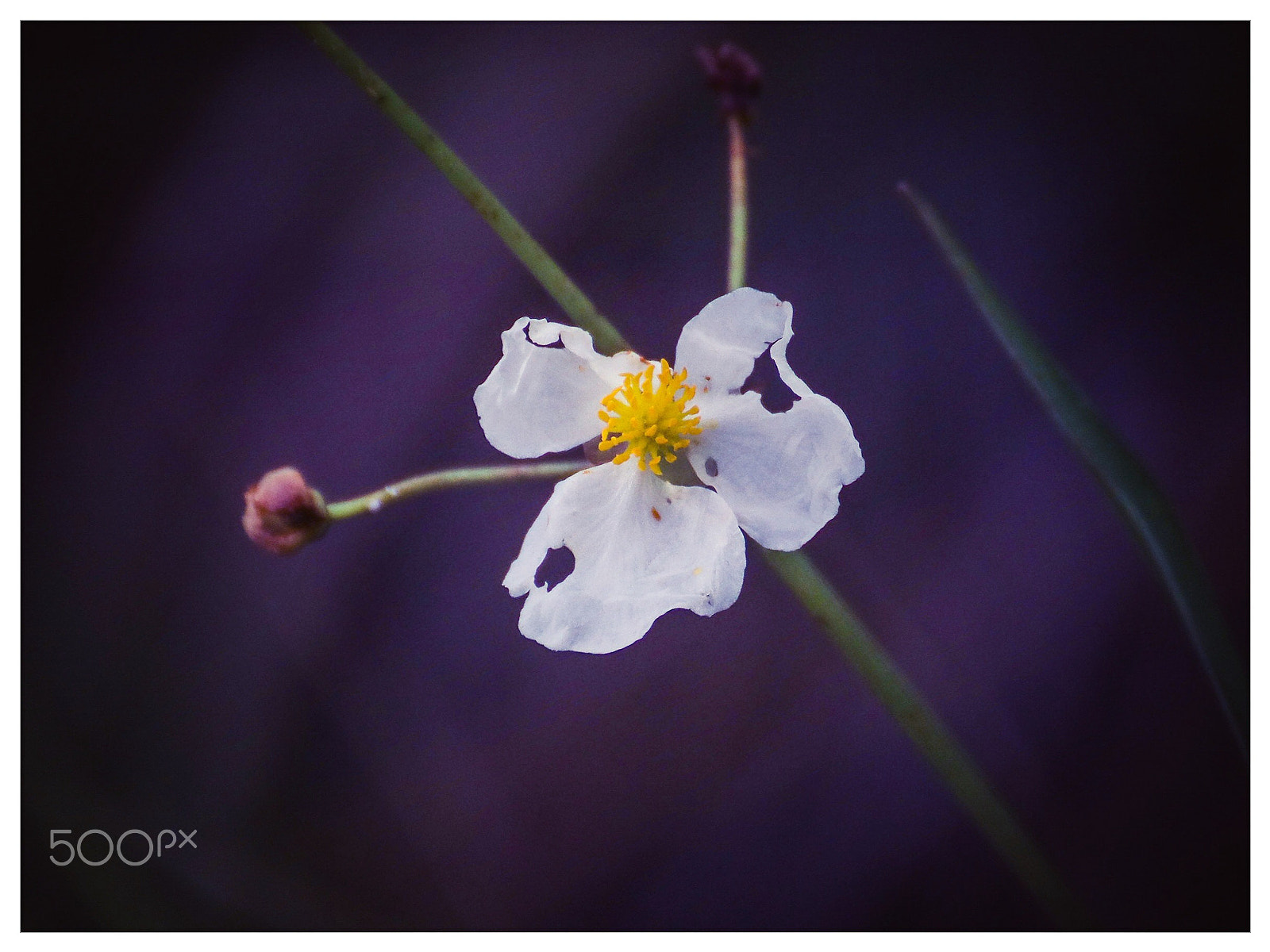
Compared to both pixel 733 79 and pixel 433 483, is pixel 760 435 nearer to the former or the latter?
pixel 433 483

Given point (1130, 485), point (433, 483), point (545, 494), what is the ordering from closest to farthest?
point (433, 483) < point (1130, 485) < point (545, 494)

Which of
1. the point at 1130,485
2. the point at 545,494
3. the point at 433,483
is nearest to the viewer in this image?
the point at 433,483

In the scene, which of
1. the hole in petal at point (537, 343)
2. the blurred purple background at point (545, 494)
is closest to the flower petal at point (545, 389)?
the hole in petal at point (537, 343)

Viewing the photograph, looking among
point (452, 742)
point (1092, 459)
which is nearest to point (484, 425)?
point (1092, 459)

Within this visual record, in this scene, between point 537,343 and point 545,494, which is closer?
point 537,343

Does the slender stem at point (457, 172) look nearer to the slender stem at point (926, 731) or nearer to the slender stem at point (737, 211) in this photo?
the slender stem at point (737, 211)

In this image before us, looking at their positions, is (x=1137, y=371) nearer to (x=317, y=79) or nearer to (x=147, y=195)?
(x=317, y=79)

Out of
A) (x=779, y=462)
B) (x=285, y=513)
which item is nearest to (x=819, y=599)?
(x=779, y=462)

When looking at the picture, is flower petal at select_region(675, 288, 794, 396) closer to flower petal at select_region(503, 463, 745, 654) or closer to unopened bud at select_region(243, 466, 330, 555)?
flower petal at select_region(503, 463, 745, 654)
